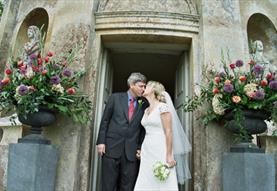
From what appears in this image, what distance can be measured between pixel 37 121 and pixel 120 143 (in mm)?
1027

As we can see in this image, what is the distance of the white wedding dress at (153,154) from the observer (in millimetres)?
3225

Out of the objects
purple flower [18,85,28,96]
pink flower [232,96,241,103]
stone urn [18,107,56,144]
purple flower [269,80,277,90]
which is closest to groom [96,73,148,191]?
stone urn [18,107,56,144]

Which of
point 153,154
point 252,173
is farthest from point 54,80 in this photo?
point 252,173

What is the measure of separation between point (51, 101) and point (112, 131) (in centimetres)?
83

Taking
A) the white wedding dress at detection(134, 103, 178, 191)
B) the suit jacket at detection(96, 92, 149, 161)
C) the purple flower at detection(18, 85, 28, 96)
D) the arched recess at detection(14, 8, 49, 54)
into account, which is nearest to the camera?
the white wedding dress at detection(134, 103, 178, 191)

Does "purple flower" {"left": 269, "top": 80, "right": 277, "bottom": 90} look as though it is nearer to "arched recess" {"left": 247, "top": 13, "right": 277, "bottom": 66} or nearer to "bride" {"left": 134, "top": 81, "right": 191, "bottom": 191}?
"bride" {"left": 134, "top": 81, "right": 191, "bottom": 191}

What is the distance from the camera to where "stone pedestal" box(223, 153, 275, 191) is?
3379 mm

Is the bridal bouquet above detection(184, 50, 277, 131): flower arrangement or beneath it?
beneath

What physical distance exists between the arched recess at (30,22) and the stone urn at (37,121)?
2.67 meters

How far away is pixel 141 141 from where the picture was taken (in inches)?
150

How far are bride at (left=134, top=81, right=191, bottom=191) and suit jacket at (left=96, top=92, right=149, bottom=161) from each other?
0.24 meters

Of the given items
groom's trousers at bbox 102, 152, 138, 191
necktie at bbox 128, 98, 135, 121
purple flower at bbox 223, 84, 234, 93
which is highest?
purple flower at bbox 223, 84, 234, 93

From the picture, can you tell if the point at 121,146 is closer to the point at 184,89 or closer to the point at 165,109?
the point at 165,109

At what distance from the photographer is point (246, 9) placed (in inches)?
213
